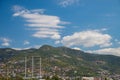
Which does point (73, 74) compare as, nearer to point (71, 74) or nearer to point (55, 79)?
point (71, 74)

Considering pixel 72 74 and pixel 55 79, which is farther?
pixel 72 74

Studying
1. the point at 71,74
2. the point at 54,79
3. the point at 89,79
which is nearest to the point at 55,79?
the point at 54,79

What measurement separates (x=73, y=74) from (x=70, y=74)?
1.74 m

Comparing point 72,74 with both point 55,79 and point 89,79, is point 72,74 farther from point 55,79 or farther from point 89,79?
point 55,79

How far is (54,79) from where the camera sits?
86938mm

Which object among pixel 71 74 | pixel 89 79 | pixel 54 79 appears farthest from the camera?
pixel 71 74

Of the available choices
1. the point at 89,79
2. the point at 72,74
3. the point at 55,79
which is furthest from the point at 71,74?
the point at 55,79

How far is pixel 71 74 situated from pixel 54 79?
370 ft

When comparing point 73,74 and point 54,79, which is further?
point 73,74

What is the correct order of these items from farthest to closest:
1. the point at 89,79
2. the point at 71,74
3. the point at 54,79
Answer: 1. the point at 71,74
2. the point at 89,79
3. the point at 54,79

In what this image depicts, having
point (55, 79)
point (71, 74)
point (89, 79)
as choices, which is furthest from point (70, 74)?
point (55, 79)

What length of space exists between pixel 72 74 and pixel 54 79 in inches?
4437

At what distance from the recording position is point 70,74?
200 m

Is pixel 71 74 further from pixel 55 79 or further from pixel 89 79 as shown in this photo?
pixel 55 79
